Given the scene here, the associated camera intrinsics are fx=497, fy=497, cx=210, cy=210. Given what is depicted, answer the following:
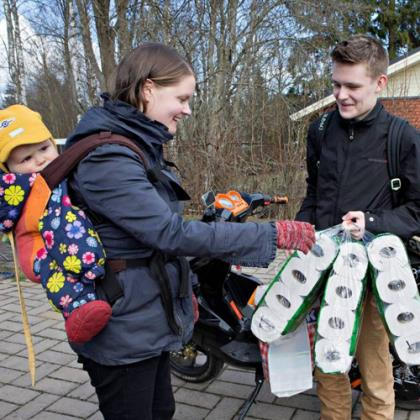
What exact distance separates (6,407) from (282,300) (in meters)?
2.01

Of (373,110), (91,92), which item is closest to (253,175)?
(373,110)

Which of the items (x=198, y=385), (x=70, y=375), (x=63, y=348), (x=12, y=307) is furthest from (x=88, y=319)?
(x=12, y=307)

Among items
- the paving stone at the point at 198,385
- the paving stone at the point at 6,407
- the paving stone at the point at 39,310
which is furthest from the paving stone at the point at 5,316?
the paving stone at the point at 198,385

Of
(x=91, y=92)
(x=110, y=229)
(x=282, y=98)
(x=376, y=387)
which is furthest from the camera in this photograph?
(x=91, y=92)

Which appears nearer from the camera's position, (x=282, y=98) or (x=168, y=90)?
(x=168, y=90)

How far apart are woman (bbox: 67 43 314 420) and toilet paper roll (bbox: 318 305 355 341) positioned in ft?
1.80

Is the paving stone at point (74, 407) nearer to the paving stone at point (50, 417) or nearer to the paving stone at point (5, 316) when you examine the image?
the paving stone at point (50, 417)

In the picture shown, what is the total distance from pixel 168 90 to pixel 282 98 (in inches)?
312

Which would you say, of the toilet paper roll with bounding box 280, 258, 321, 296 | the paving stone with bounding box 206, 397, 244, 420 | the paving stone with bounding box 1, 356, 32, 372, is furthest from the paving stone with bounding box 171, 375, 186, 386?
the toilet paper roll with bounding box 280, 258, 321, 296

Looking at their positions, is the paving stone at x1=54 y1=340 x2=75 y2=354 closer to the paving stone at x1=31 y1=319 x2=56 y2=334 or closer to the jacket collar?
the paving stone at x1=31 y1=319 x2=56 y2=334

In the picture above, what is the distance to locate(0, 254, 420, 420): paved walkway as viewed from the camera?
3.04m

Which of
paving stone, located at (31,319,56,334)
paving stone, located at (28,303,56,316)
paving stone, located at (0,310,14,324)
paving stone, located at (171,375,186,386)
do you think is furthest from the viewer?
paving stone, located at (28,303,56,316)

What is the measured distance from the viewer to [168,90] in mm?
1720

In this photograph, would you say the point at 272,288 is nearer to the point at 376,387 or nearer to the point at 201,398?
the point at 376,387
